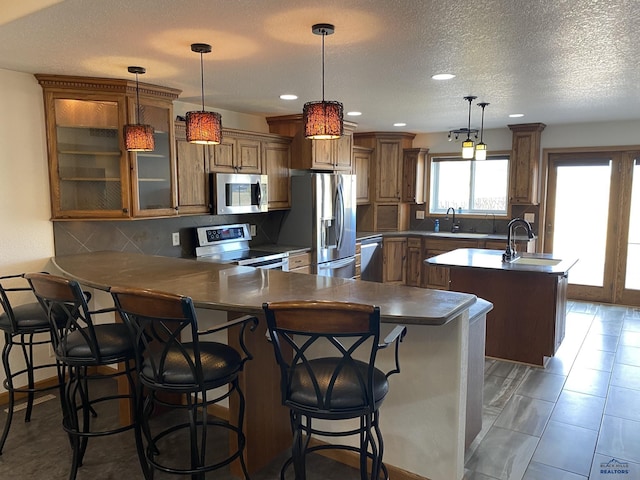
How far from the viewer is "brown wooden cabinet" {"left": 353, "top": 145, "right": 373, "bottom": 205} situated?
261 inches

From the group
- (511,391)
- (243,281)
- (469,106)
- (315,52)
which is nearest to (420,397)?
(243,281)

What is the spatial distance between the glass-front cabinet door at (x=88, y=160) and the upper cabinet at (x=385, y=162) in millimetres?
4065

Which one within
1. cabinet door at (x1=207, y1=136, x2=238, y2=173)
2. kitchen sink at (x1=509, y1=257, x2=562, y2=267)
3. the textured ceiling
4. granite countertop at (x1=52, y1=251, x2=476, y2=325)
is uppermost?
the textured ceiling

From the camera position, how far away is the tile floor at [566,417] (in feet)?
8.29

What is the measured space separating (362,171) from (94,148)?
3989mm

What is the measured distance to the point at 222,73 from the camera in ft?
11.1

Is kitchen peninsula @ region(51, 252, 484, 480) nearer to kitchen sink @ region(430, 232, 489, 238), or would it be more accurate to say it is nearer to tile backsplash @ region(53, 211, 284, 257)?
tile backsplash @ region(53, 211, 284, 257)

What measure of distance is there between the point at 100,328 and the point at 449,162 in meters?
5.86

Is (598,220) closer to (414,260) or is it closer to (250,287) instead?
→ (414,260)

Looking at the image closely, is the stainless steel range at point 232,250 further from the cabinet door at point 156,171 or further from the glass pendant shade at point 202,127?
the glass pendant shade at point 202,127

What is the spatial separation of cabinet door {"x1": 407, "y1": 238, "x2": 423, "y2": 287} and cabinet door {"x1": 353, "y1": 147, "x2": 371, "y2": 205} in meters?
0.92

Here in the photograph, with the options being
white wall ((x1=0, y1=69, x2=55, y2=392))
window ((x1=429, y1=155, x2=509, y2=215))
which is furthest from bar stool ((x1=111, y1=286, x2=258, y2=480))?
window ((x1=429, y1=155, x2=509, y2=215))

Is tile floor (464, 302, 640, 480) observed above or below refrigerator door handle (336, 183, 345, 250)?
below

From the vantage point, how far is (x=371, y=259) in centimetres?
654
